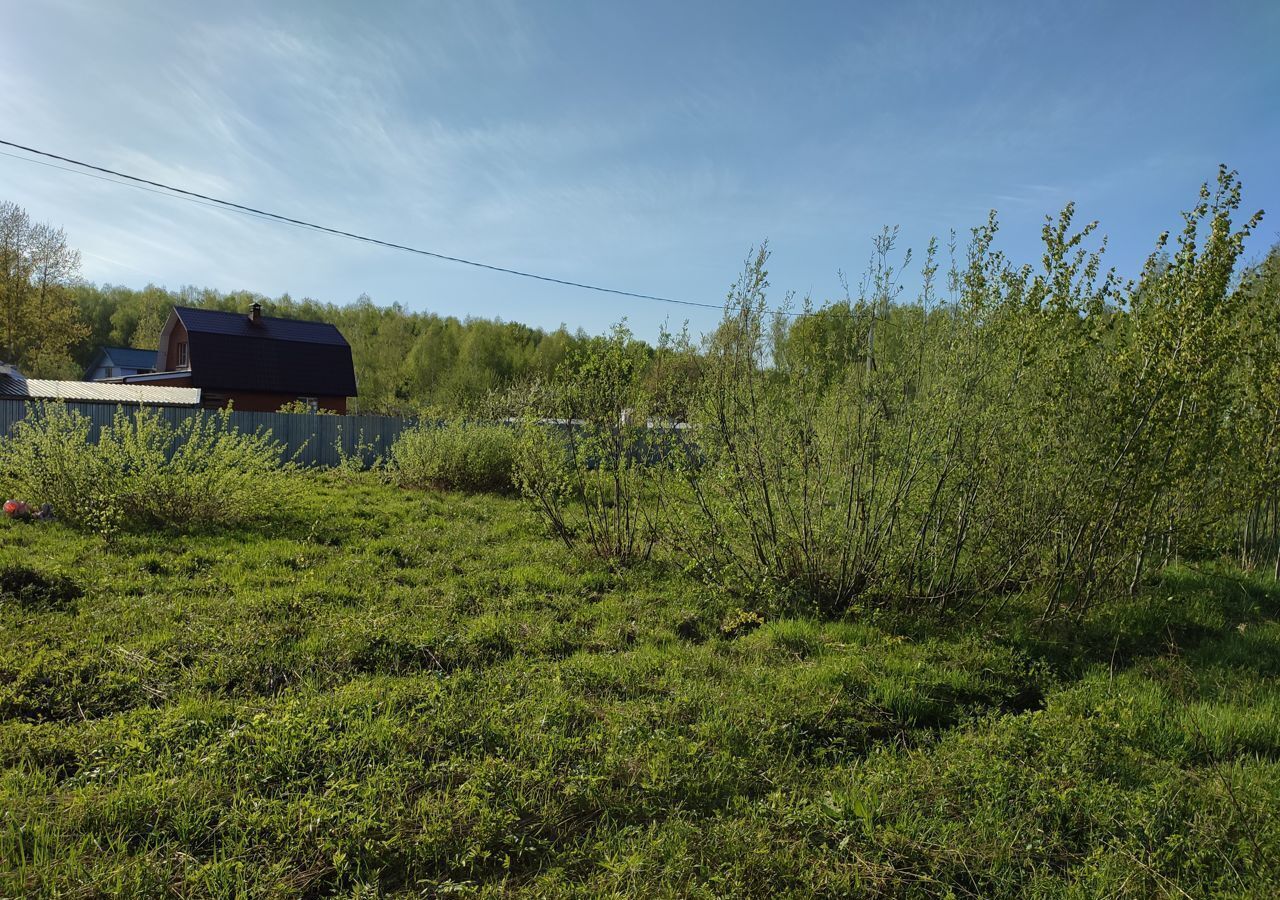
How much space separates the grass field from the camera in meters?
2.46

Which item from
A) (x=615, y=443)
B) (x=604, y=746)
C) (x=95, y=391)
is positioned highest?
(x=615, y=443)

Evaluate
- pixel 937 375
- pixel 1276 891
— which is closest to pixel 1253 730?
pixel 1276 891

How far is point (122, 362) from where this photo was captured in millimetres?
47000

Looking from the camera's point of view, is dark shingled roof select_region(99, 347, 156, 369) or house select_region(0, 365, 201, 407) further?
dark shingled roof select_region(99, 347, 156, 369)

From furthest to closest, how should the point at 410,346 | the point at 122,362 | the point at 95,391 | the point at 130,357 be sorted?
the point at 130,357, the point at 122,362, the point at 410,346, the point at 95,391

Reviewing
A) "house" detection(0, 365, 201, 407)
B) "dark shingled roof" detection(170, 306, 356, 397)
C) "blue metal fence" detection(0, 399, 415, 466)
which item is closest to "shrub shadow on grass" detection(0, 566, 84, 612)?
"blue metal fence" detection(0, 399, 415, 466)

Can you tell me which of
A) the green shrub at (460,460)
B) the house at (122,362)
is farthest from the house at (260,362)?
the house at (122,362)

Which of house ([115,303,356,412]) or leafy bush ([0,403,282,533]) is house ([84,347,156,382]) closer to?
house ([115,303,356,412])

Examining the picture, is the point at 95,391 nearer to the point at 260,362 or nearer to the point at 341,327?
the point at 260,362

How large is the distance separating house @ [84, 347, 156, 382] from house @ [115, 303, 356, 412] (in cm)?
2161

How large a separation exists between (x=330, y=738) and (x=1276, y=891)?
12.2ft

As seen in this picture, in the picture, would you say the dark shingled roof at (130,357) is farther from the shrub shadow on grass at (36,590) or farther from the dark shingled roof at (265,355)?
the shrub shadow on grass at (36,590)

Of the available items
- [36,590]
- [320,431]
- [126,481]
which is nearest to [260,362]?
[320,431]

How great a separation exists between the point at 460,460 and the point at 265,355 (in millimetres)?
19686
